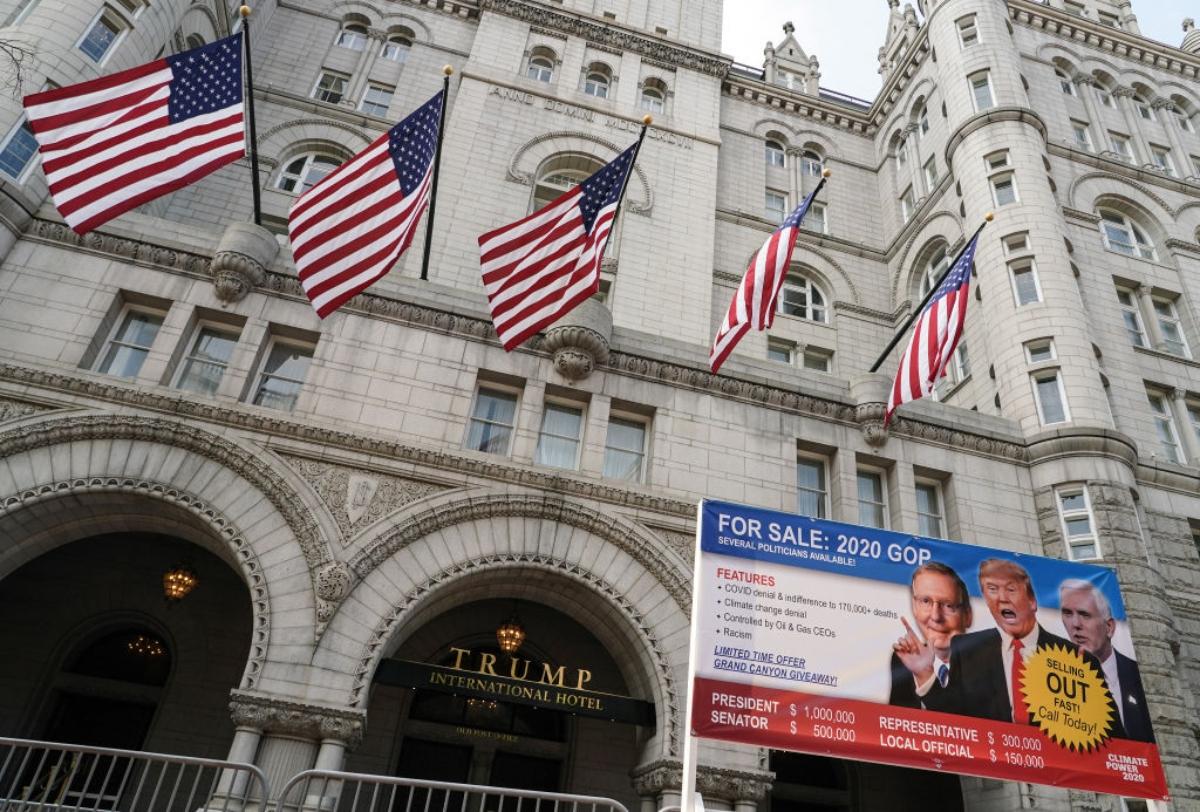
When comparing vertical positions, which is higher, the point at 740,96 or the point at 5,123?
the point at 740,96

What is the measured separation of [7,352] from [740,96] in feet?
92.3

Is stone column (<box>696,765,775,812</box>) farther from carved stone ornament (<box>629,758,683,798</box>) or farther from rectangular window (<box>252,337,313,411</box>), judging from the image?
rectangular window (<box>252,337,313,411</box>)

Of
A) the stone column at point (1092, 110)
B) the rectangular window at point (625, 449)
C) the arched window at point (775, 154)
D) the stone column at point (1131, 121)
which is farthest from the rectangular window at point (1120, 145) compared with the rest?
the rectangular window at point (625, 449)


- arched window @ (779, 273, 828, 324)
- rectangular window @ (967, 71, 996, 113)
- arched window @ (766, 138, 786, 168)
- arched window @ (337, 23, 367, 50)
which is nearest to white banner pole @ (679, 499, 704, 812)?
arched window @ (779, 273, 828, 324)

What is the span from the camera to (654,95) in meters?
30.6

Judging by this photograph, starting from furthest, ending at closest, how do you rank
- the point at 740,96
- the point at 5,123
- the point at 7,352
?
the point at 740,96
the point at 5,123
the point at 7,352

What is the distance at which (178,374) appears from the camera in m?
15.2

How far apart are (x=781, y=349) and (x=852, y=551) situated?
17.3 metres

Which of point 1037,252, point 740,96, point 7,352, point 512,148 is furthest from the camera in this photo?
point 740,96

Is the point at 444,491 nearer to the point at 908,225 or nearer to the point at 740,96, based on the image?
the point at 908,225

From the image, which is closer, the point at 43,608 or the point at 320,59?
the point at 43,608

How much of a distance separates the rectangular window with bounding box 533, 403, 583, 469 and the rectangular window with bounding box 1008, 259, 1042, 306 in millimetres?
13896

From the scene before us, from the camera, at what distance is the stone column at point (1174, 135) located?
29578 millimetres

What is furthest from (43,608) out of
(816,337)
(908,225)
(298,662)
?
(908,225)
